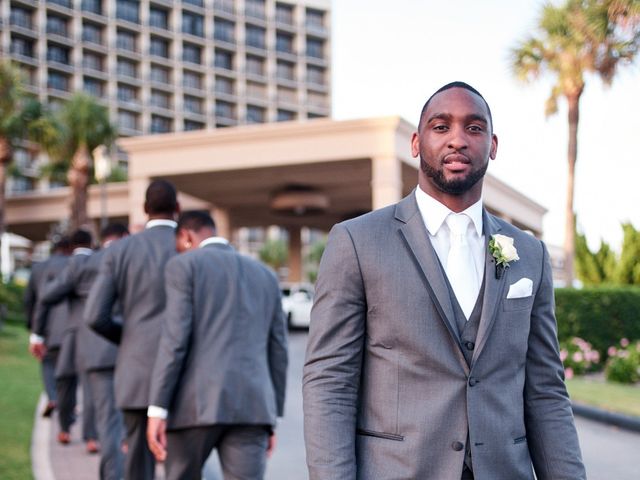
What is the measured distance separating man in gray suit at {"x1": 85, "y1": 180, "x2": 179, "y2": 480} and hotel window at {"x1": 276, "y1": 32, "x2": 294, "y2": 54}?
87.7 metres

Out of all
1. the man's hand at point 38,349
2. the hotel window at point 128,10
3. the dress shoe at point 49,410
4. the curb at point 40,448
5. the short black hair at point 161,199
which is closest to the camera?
the short black hair at point 161,199

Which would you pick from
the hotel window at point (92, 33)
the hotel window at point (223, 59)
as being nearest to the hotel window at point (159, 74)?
the hotel window at point (223, 59)

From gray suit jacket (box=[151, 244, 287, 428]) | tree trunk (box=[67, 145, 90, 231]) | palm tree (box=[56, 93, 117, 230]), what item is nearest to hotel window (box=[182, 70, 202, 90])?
palm tree (box=[56, 93, 117, 230])

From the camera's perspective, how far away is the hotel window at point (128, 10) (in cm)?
8100

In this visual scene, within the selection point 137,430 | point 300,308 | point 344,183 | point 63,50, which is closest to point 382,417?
point 137,430

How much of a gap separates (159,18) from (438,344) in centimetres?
8665

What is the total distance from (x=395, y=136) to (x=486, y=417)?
21.2m

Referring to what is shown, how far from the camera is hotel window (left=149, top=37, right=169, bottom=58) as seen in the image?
8356cm

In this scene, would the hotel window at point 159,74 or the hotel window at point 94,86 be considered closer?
the hotel window at point 94,86

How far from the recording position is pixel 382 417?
8.36ft

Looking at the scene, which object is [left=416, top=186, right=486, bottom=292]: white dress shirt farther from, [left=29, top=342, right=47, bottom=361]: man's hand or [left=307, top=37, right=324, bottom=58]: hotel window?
[left=307, top=37, right=324, bottom=58]: hotel window

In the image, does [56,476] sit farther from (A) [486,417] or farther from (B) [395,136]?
(B) [395,136]

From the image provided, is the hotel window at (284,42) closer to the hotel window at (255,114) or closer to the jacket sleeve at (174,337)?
the hotel window at (255,114)

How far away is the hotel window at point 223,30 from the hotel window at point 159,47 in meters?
5.66
